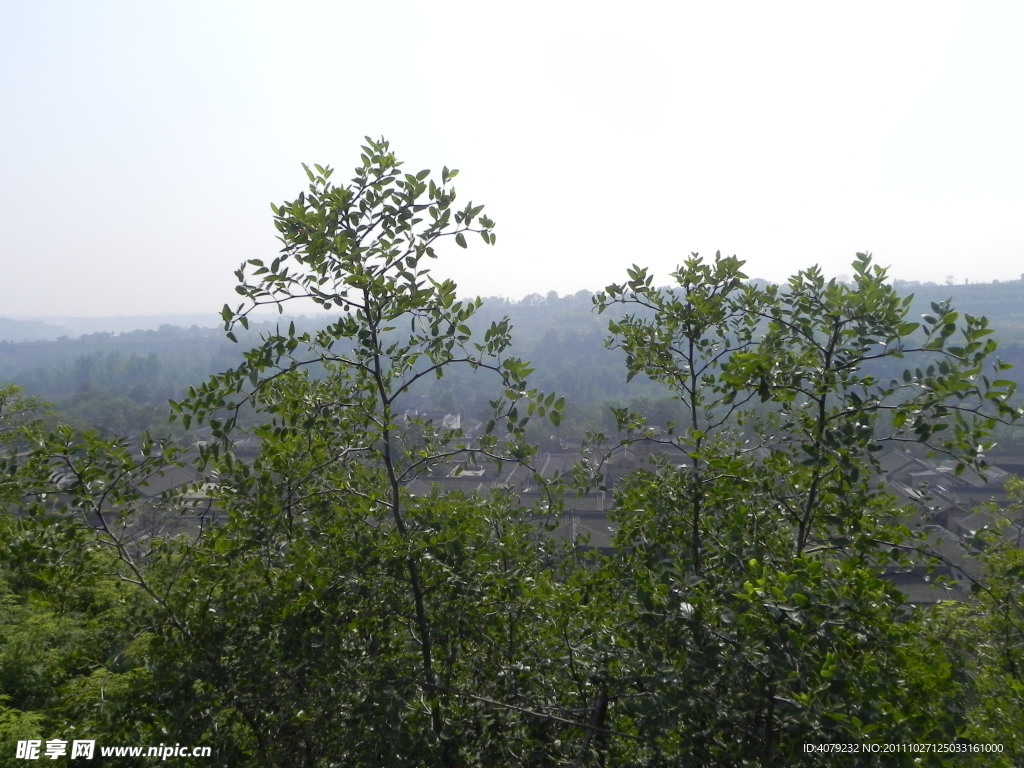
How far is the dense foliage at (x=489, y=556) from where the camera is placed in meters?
2.14

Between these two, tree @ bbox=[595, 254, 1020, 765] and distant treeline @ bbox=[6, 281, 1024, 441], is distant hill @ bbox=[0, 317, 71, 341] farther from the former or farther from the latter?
tree @ bbox=[595, 254, 1020, 765]

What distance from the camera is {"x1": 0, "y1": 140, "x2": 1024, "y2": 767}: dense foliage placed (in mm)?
2141

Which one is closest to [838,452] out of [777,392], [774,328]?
[777,392]

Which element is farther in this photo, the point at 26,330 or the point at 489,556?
the point at 26,330

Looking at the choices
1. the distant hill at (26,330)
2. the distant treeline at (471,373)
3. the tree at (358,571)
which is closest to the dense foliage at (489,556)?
the tree at (358,571)

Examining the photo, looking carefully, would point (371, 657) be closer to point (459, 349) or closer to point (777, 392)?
point (459, 349)

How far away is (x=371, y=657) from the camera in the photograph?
8.86 ft

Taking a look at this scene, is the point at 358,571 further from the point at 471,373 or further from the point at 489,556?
the point at 471,373

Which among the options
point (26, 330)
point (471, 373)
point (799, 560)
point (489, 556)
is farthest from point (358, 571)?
point (26, 330)

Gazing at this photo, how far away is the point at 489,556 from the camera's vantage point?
2693 mm

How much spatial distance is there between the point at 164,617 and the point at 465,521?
4.78ft

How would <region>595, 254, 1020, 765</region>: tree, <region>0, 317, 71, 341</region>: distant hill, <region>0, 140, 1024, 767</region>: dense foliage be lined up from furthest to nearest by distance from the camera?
<region>0, 317, 71, 341</region>: distant hill < <region>0, 140, 1024, 767</region>: dense foliage < <region>595, 254, 1020, 765</region>: tree

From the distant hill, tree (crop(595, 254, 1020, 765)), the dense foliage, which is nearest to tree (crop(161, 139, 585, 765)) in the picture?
the dense foliage

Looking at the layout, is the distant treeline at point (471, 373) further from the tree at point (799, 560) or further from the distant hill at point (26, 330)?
the distant hill at point (26, 330)
